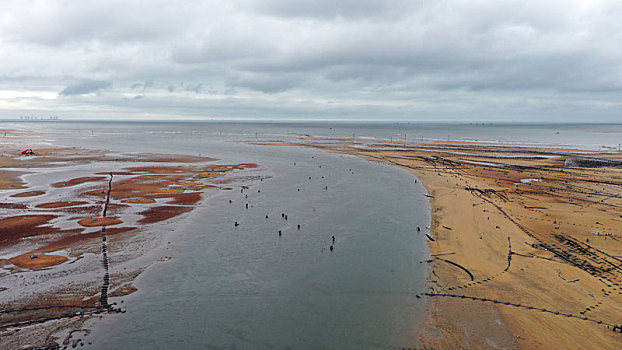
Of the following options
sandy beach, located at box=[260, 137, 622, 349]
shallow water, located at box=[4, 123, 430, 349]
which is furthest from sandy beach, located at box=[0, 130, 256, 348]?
sandy beach, located at box=[260, 137, 622, 349]

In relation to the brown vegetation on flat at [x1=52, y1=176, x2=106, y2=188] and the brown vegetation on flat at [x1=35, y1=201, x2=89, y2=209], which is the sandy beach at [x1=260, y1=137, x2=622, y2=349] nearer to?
the brown vegetation on flat at [x1=35, y1=201, x2=89, y2=209]

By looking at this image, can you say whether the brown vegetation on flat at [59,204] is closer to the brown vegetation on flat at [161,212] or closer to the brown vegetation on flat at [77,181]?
the brown vegetation on flat at [161,212]

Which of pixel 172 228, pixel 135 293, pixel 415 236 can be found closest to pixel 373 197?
pixel 415 236

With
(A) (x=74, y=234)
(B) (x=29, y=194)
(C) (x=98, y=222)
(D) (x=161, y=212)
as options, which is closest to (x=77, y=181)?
(B) (x=29, y=194)

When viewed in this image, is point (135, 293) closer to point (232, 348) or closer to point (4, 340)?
point (4, 340)

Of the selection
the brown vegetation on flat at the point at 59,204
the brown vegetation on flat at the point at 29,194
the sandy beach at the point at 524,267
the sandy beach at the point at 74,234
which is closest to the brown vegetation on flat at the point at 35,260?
the sandy beach at the point at 74,234

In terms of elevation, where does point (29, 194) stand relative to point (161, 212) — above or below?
above

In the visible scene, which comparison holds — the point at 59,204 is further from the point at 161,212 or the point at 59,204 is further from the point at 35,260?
the point at 35,260

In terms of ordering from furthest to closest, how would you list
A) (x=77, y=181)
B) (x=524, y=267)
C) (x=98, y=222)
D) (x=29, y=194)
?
1. (x=77, y=181)
2. (x=29, y=194)
3. (x=98, y=222)
4. (x=524, y=267)
